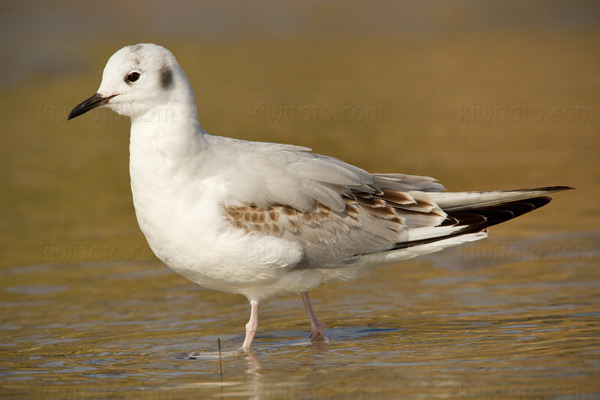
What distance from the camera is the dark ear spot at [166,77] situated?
762 centimetres

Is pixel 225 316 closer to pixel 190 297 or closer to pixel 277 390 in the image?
pixel 190 297

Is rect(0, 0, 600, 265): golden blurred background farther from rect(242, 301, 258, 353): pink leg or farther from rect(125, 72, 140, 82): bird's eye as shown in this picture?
rect(125, 72, 140, 82): bird's eye

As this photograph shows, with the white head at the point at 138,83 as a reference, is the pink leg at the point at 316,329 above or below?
below

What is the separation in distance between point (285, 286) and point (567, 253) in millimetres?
3556

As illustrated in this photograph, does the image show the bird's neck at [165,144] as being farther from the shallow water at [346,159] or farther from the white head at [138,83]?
the shallow water at [346,159]

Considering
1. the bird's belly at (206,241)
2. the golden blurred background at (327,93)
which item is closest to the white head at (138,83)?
the bird's belly at (206,241)

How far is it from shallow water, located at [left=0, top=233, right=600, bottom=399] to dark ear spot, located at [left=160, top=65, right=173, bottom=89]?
2.02 m

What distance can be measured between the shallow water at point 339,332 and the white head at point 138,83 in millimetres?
1878

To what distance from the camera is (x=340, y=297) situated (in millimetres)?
9516

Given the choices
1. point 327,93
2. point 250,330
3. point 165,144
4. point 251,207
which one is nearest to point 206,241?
point 251,207

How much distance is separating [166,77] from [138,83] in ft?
0.70

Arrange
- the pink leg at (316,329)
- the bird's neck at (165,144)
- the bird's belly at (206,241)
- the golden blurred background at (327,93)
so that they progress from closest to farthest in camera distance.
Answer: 1. the bird's belly at (206,241)
2. the bird's neck at (165,144)
3. the pink leg at (316,329)
4. the golden blurred background at (327,93)

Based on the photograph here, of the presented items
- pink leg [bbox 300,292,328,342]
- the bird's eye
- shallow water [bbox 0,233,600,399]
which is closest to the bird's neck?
the bird's eye

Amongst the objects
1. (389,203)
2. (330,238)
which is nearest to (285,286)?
(330,238)
